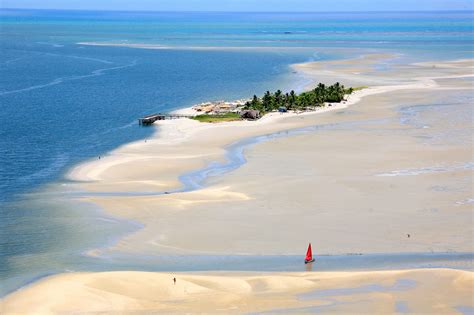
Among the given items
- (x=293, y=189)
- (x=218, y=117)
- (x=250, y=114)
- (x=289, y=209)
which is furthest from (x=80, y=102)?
(x=289, y=209)

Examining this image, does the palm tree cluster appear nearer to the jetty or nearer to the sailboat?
the jetty

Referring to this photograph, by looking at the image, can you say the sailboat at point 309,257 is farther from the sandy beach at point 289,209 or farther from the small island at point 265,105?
the small island at point 265,105

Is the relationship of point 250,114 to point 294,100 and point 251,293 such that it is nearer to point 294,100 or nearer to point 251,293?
point 294,100

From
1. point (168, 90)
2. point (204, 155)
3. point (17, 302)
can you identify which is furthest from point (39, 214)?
point (168, 90)

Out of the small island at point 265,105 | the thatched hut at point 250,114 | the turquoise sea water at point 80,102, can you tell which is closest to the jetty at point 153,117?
the turquoise sea water at point 80,102

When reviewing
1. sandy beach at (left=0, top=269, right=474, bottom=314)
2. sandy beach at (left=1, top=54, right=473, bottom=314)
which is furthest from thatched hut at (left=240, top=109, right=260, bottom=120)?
sandy beach at (left=0, top=269, right=474, bottom=314)

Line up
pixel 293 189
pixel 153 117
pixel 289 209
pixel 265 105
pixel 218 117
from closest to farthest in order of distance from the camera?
1. pixel 289 209
2. pixel 293 189
3. pixel 153 117
4. pixel 218 117
5. pixel 265 105

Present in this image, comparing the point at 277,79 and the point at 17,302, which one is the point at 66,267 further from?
the point at 277,79
